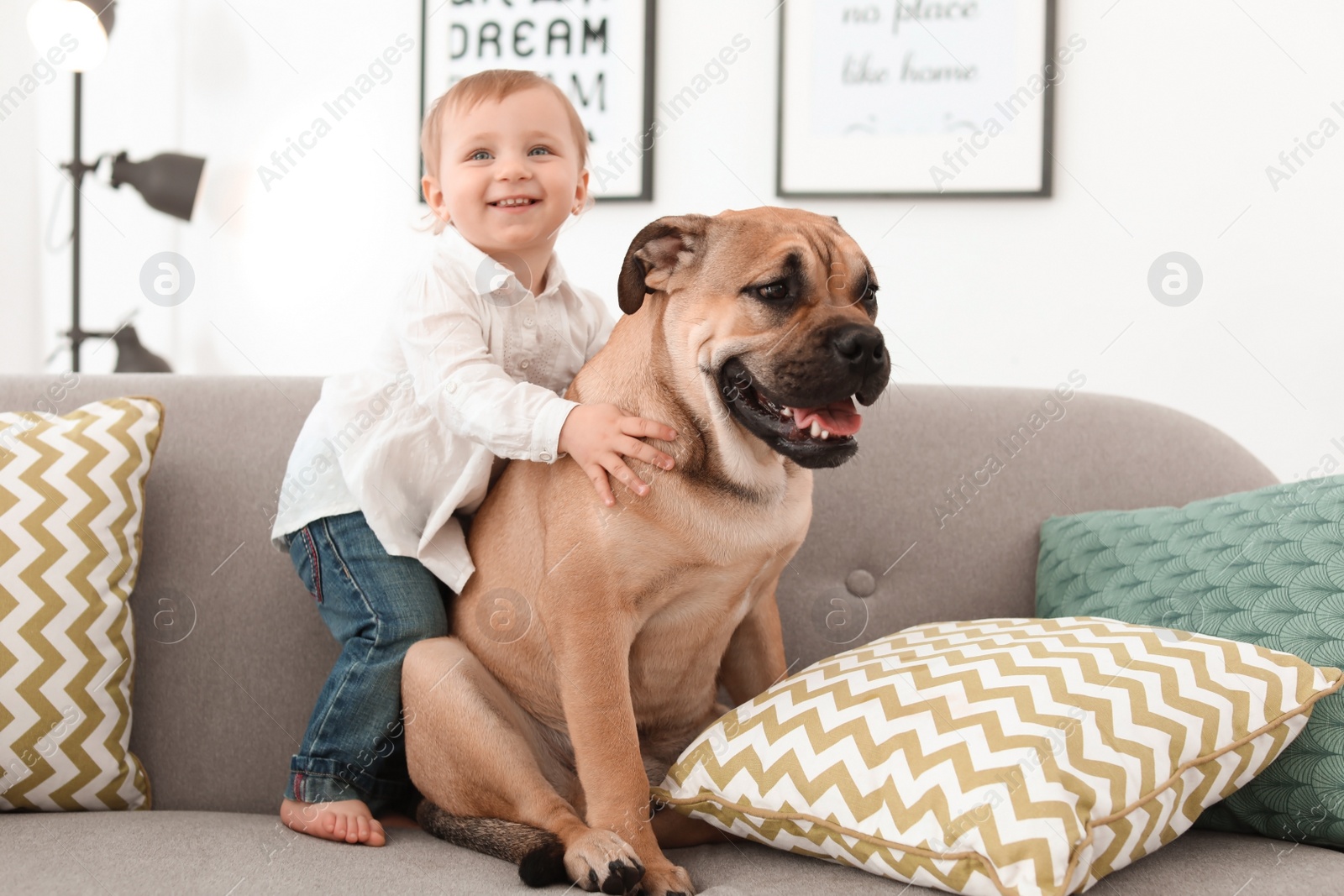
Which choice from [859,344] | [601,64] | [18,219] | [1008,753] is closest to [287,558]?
[859,344]

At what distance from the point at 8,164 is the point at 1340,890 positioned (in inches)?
184

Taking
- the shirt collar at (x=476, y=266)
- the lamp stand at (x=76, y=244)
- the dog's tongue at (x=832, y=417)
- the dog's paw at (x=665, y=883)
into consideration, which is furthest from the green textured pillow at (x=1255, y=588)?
the lamp stand at (x=76, y=244)

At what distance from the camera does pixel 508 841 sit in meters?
1.57

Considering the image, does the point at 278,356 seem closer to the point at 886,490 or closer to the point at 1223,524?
the point at 886,490

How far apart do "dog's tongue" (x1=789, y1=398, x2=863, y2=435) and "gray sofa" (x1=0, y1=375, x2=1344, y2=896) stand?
0.57m

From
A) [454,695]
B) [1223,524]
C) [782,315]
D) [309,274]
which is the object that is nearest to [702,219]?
[782,315]

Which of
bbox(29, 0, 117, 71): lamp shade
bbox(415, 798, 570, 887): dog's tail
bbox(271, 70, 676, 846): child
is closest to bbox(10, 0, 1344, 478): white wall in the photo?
bbox(29, 0, 117, 71): lamp shade

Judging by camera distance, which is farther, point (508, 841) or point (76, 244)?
point (76, 244)

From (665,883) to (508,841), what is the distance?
0.29 meters

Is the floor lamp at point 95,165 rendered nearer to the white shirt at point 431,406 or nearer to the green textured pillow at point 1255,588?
the white shirt at point 431,406

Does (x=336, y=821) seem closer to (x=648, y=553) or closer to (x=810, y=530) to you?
(x=648, y=553)

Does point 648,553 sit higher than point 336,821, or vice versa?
point 648,553

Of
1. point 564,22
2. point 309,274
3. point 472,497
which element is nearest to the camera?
point 472,497

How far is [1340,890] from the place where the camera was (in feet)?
4.30
